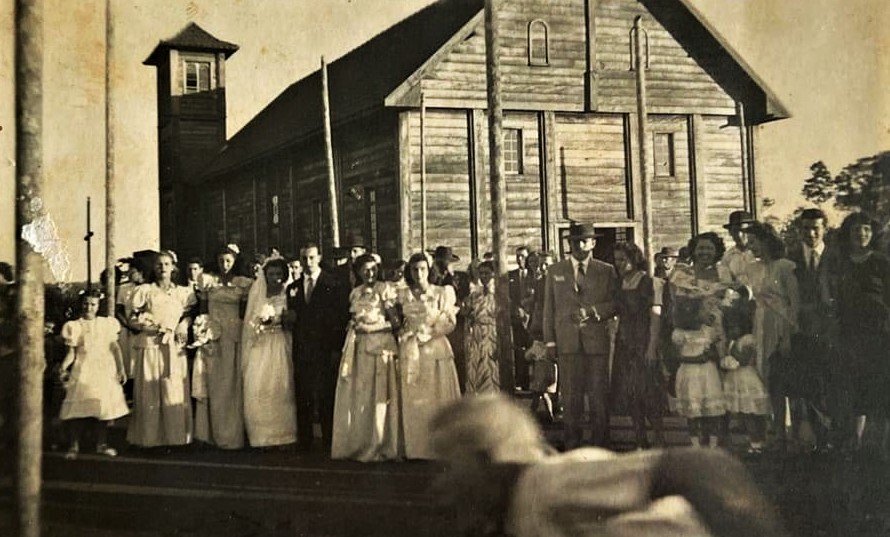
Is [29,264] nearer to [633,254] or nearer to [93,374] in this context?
[93,374]

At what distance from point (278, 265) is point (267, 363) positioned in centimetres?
45

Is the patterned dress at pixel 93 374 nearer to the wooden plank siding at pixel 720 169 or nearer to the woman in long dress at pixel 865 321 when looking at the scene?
the wooden plank siding at pixel 720 169

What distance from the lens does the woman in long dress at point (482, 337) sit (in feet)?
9.48

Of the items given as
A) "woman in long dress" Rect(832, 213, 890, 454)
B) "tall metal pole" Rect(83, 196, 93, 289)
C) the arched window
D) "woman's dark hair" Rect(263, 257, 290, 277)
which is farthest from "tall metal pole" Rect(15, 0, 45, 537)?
"woman in long dress" Rect(832, 213, 890, 454)

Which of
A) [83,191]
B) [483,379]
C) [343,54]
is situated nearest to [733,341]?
[483,379]

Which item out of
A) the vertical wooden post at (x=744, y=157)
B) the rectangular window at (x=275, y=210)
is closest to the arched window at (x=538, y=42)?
the vertical wooden post at (x=744, y=157)

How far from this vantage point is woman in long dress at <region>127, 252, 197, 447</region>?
2.93 meters

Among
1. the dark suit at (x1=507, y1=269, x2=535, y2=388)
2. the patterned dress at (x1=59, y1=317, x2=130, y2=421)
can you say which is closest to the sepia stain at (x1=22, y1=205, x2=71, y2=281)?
the patterned dress at (x1=59, y1=317, x2=130, y2=421)

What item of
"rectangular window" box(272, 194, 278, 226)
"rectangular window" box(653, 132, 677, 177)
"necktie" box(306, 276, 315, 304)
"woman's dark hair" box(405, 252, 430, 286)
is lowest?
"necktie" box(306, 276, 315, 304)

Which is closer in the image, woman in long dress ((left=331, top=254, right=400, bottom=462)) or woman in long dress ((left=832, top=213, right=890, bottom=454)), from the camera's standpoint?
woman in long dress ((left=832, top=213, right=890, bottom=454))

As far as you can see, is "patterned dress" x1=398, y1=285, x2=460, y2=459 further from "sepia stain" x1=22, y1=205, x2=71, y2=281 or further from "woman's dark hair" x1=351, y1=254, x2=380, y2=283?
"sepia stain" x1=22, y1=205, x2=71, y2=281

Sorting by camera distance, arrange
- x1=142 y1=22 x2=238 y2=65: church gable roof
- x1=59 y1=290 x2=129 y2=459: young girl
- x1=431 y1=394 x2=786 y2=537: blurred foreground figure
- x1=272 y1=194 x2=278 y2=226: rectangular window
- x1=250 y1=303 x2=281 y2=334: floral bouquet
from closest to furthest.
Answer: x1=431 y1=394 x2=786 y2=537: blurred foreground figure < x1=142 y1=22 x2=238 y2=65: church gable roof < x1=59 y1=290 x2=129 y2=459: young girl < x1=272 y1=194 x2=278 y2=226: rectangular window < x1=250 y1=303 x2=281 y2=334: floral bouquet

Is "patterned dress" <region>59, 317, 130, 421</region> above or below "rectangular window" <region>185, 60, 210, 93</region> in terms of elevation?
below

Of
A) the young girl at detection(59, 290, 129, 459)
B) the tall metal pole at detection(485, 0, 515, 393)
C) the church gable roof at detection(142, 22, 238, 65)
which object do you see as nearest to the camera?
the church gable roof at detection(142, 22, 238, 65)
